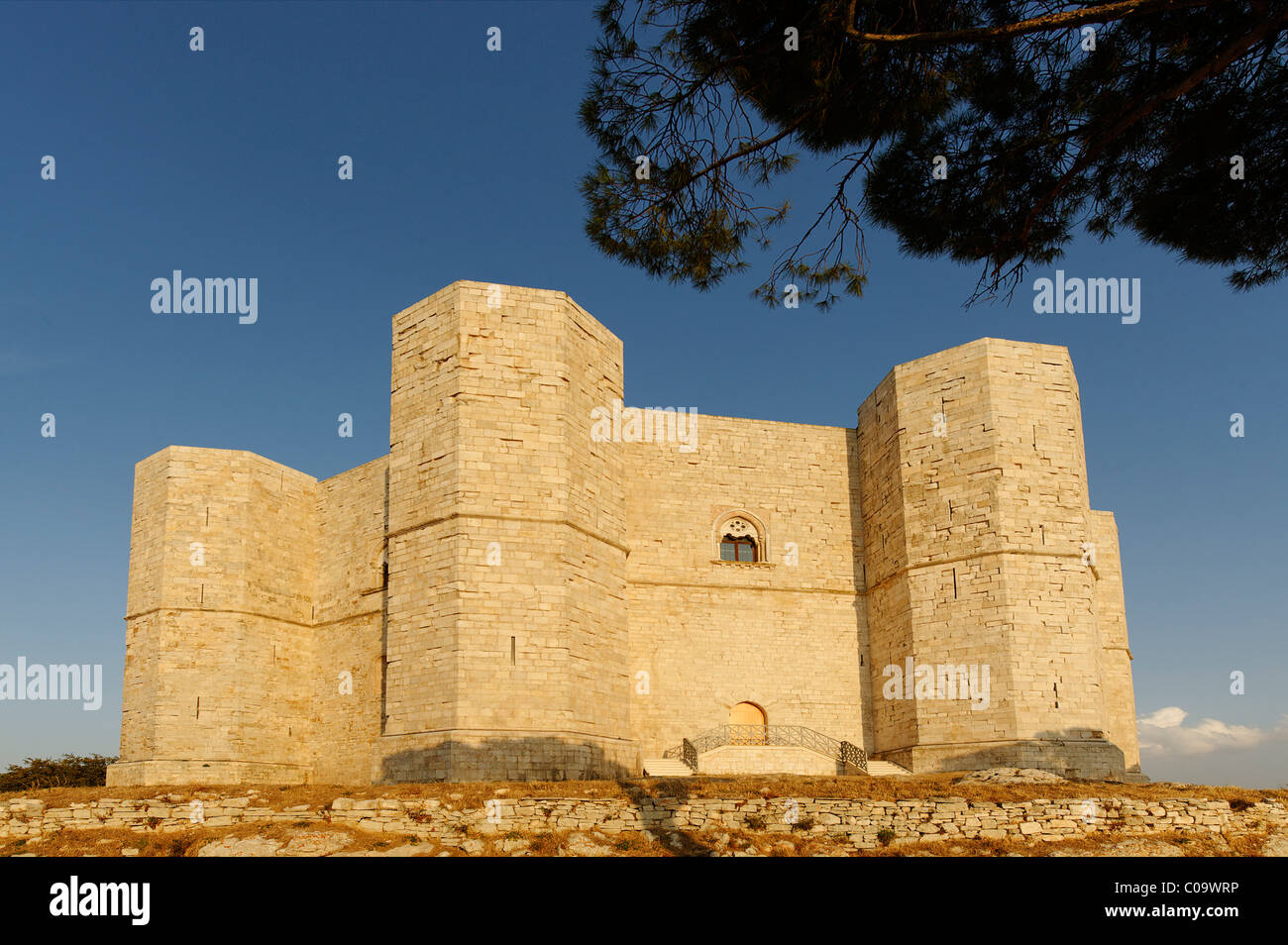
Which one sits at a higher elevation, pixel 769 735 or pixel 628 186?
pixel 628 186

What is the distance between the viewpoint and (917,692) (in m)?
17.2

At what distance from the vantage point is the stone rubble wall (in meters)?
9.94

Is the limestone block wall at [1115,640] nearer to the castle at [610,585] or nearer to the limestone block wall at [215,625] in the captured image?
the castle at [610,585]

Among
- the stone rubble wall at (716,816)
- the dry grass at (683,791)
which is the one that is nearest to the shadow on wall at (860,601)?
the dry grass at (683,791)

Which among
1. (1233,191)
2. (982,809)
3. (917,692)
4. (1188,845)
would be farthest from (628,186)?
(917,692)

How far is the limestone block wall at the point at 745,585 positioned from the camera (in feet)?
60.2

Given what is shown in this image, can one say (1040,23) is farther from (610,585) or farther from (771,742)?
(771,742)

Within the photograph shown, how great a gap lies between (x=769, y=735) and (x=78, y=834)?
11.6m

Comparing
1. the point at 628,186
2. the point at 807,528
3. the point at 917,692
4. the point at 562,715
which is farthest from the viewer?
the point at 807,528

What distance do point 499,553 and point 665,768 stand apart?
5.15 metres

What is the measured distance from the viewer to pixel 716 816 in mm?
10102
